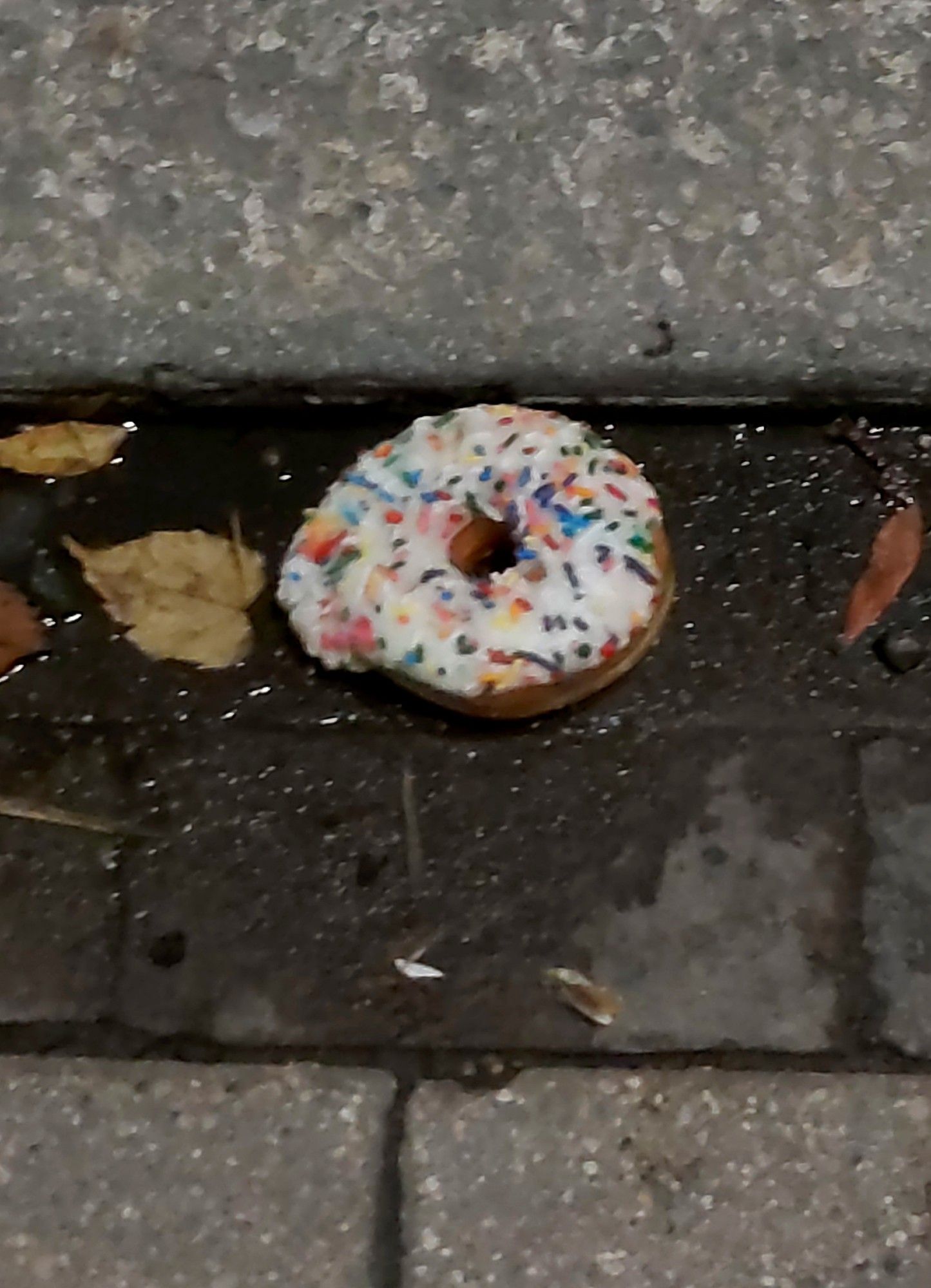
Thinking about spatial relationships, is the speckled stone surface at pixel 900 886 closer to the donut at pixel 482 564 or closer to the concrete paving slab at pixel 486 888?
the concrete paving slab at pixel 486 888

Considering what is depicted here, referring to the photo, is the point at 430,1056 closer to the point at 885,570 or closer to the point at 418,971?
the point at 418,971

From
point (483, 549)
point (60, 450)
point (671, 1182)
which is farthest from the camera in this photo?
point (60, 450)

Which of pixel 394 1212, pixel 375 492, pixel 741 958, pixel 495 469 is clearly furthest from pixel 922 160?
pixel 394 1212

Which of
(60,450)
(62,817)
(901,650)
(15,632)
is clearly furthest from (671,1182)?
(60,450)

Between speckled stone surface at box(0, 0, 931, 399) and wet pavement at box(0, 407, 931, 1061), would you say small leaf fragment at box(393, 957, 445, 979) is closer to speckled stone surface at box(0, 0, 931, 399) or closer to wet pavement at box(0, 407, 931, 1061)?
wet pavement at box(0, 407, 931, 1061)

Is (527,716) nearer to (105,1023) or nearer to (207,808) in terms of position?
(207,808)

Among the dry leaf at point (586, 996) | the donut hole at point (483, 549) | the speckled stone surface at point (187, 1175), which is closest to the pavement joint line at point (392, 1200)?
the speckled stone surface at point (187, 1175)
